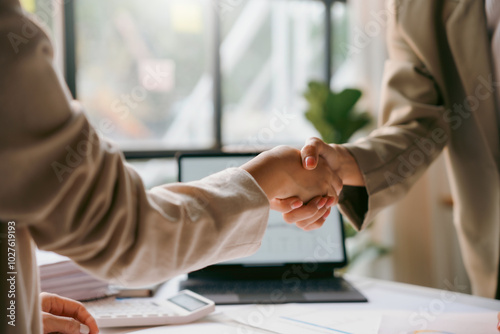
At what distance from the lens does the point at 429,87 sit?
1.07 m

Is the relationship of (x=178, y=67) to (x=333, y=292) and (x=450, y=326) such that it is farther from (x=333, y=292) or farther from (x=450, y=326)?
(x=450, y=326)

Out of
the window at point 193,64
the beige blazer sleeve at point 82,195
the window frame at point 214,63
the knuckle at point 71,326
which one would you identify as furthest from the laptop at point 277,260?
the window at point 193,64

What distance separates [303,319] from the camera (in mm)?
804

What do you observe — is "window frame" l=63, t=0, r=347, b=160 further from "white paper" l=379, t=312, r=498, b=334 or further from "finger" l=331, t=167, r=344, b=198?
"white paper" l=379, t=312, r=498, b=334

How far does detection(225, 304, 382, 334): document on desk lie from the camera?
0.75m

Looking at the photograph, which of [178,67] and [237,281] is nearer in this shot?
[237,281]

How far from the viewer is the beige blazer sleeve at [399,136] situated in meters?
0.97

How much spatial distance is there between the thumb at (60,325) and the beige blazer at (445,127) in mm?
581

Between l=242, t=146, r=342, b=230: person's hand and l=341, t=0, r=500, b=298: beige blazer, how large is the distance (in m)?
0.07

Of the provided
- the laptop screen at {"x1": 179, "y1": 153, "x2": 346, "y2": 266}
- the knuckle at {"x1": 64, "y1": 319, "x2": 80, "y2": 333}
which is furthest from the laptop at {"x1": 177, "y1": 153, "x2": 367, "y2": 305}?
the knuckle at {"x1": 64, "y1": 319, "x2": 80, "y2": 333}

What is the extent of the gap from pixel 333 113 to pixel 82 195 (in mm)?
2039

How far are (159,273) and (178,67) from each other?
2.72 meters

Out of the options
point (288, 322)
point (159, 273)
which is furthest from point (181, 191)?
point (288, 322)

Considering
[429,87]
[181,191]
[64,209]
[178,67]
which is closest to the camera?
[64,209]
